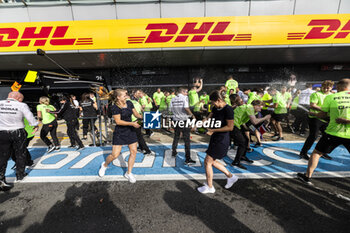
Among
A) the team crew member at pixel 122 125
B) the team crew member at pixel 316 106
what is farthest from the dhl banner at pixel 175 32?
the team crew member at pixel 122 125

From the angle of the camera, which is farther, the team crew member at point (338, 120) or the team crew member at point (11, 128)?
the team crew member at point (11, 128)

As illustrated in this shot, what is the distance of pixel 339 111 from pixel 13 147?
6566 millimetres

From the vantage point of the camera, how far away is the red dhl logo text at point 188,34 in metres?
8.24

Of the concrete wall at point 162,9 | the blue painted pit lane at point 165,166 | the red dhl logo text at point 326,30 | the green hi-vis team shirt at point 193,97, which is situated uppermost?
the concrete wall at point 162,9

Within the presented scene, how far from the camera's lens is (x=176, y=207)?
242 centimetres

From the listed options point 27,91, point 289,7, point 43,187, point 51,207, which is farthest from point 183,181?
point 27,91

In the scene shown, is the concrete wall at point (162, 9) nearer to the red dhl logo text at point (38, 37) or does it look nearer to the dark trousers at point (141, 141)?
the red dhl logo text at point (38, 37)

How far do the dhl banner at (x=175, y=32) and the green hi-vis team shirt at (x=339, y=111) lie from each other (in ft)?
23.3

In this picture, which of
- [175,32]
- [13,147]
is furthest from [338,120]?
[175,32]

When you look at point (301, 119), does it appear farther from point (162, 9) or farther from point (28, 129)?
point (28, 129)

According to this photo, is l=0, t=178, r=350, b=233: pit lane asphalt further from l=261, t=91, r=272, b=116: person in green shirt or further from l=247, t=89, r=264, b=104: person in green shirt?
l=247, t=89, r=264, b=104: person in green shirt

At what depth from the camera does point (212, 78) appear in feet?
39.4

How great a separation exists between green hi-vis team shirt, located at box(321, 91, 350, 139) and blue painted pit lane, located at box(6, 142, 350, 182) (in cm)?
126

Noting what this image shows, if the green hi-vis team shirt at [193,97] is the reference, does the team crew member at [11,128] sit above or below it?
below
